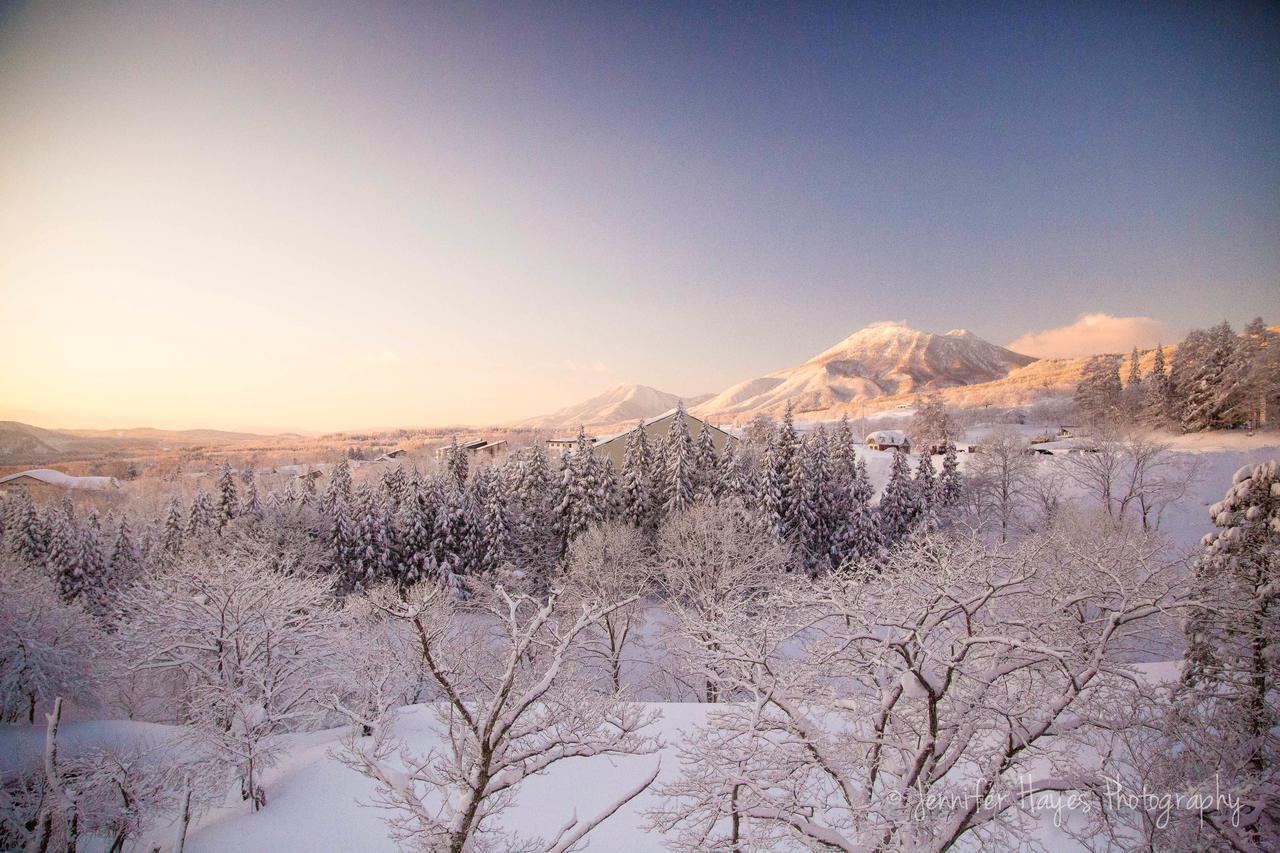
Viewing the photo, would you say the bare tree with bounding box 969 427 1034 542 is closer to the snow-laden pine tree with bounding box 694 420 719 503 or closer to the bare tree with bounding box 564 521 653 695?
the snow-laden pine tree with bounding box 694 420 719 503

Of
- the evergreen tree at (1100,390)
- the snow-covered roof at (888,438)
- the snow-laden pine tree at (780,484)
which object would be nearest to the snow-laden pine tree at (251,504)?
the snow-laden pine tree at (780,484)

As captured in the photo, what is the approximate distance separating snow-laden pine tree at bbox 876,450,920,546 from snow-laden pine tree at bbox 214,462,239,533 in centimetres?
4502

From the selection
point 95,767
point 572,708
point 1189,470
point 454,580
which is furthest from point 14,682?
point 1189,470

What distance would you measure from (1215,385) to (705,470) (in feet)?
127

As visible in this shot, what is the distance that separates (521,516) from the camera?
3356 centimetres

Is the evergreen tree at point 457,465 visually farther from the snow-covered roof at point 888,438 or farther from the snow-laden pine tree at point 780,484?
the snow-covered roof at point 888,438

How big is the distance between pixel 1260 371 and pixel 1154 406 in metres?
12.4

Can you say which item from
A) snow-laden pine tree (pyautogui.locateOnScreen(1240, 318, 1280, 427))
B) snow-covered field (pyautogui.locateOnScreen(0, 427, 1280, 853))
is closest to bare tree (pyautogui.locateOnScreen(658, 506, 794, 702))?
snow-covered field (pyautogui.locateOnScreen(0, 427, 1280, 853))

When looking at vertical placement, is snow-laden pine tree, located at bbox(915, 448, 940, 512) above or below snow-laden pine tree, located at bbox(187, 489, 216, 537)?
above

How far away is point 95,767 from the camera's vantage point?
35.0 ft

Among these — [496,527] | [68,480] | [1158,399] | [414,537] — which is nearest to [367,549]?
[414,537]

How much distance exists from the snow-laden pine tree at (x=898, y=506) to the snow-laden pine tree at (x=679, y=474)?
1269 centimetres

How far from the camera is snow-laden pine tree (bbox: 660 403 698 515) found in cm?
3133

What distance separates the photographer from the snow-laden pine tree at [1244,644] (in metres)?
7.35
